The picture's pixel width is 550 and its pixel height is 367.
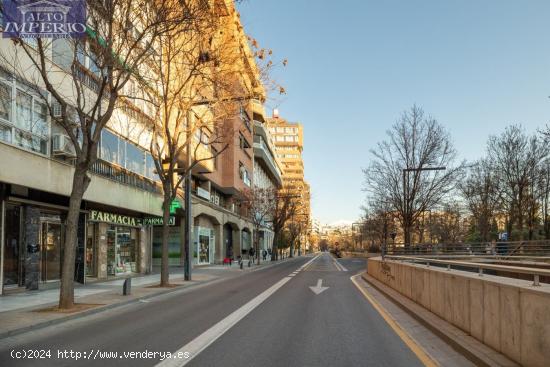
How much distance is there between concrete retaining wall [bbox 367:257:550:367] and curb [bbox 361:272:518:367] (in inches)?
3.9

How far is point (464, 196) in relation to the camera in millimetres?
48438

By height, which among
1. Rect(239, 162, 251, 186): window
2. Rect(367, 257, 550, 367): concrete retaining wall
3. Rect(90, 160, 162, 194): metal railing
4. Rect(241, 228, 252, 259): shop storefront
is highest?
Rect(239, 162, 251, 186): window

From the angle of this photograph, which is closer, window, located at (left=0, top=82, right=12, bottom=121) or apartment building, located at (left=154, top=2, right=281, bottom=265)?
window, located at (left=0, top=82, right=12, bottom=121)

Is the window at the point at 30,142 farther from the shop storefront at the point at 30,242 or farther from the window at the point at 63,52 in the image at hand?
the window at the point at 63,52

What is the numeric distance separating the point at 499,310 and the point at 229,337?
4429mm

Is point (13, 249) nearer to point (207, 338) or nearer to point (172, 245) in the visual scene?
point (207, 338)

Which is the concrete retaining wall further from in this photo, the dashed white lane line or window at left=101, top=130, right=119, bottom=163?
window at left=101, top=130, right=119, bottom=163

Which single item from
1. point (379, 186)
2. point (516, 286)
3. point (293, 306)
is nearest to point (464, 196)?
point (379, 186)

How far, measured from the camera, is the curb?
6.46 metres

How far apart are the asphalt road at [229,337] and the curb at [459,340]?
70 centimetres

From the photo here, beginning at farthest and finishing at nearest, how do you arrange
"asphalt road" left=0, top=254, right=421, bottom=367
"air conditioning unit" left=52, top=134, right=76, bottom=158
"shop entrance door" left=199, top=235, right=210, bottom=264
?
"shop entrance door" left=199, top=235, right=210, bottom=264
"air conditioning unit" left=52, top=134, right=76, bottom=158
"asphalt road" left=0, top=254, right=421, bottom=367

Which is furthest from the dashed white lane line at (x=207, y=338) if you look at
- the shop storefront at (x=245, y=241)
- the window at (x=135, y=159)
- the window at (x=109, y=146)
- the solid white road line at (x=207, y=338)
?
the shop storefront at (x=245, y=241)

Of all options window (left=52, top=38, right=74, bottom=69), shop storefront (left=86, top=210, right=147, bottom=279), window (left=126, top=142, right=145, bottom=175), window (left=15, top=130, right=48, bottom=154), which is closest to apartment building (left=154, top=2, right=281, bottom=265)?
window (left=126, top=142, right=145, bottom=175)

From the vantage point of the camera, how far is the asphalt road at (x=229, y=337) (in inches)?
287
